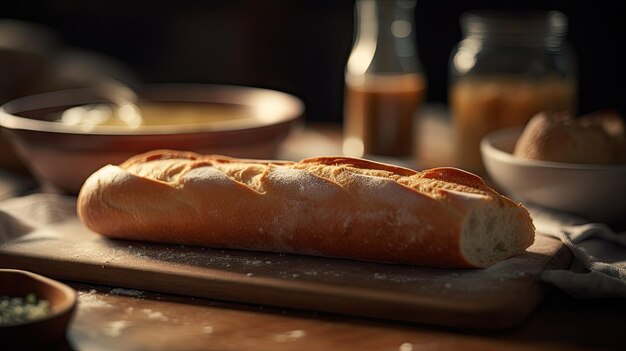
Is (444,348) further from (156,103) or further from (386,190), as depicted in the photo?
(156,103)

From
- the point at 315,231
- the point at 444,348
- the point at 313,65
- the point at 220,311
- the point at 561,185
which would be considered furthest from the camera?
the point at 313,65

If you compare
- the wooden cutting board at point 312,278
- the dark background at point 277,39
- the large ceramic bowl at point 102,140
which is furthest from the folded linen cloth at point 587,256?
the dark background at point 277,39

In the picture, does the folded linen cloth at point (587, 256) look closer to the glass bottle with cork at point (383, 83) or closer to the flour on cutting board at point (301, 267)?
the flour on cutting board at point (301, 267)

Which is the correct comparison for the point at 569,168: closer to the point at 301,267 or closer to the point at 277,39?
the point at 301,267

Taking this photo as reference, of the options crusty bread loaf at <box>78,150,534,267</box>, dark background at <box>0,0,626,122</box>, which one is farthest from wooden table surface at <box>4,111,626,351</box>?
dark background at <box>0,0,626,122</box>

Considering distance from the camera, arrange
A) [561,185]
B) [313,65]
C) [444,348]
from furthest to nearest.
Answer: [313,65]
[561,185]
[444,348]

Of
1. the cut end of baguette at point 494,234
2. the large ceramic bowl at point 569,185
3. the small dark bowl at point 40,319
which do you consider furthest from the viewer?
the large ceramic bowl at point 569,185

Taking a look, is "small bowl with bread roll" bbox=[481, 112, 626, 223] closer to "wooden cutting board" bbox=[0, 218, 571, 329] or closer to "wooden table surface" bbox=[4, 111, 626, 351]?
"wooden cutting board" bbox=[0, 218, 571, 329]

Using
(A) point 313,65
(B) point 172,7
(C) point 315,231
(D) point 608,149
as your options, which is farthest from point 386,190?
(B) point 172,7
